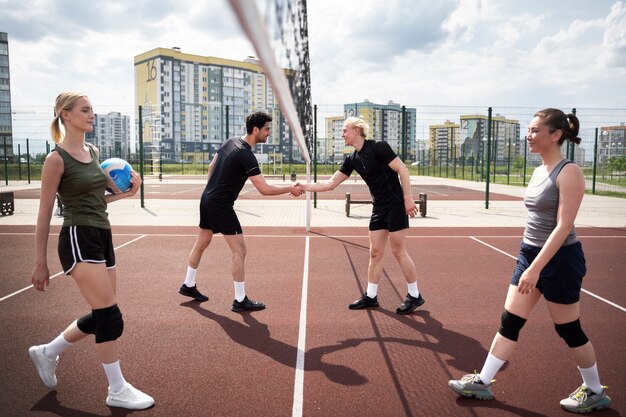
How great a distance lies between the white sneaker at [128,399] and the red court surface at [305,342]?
51 millimetres

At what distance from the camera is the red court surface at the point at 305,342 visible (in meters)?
3.22

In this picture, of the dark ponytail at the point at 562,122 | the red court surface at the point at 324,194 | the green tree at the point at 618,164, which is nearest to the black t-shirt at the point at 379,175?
the dark ponytail at the point at 562,122

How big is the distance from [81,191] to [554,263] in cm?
303

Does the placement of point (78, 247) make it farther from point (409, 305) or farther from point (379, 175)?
point (409, 305)

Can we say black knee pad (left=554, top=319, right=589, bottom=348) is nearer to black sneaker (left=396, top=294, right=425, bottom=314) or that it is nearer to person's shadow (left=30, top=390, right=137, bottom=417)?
black sneaker (left=396, top=294, right=425, bottom=314)

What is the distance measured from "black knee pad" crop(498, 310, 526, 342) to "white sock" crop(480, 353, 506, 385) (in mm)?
188

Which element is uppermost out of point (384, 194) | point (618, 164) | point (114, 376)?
point (618, 164)

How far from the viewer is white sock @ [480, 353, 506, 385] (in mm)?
3129

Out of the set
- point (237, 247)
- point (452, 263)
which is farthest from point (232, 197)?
point (452, 263)

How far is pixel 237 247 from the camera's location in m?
5.11

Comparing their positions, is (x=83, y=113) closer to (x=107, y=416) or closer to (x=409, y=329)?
(x=107, y=416)

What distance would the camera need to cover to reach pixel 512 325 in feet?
10.0

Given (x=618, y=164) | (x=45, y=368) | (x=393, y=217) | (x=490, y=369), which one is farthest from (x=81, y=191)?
(x=618, y=164)

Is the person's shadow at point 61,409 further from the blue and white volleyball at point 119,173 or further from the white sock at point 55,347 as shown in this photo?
the blue and white volleyball at point 119,173
